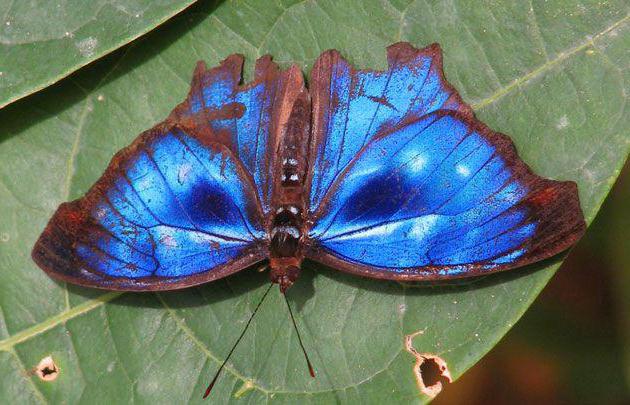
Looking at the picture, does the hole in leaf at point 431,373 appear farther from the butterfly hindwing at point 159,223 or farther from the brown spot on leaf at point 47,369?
the brown spot on leaf at point 47,369

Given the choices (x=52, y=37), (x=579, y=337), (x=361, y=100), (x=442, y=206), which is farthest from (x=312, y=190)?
(x=579, y=337)

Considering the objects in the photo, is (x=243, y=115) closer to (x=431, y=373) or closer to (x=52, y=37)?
(x=52, y=37)

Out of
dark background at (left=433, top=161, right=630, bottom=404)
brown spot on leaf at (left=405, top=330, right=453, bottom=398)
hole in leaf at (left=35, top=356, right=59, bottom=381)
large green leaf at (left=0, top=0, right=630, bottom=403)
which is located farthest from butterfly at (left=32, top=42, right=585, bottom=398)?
dark background at (left=433, top=161, right=630, bottom=404)

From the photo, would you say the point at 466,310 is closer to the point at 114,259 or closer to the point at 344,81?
the point at 344,81

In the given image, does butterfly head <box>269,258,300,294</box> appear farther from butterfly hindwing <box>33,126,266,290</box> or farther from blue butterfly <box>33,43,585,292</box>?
butterfly hindwing <box>33,126,266,290</box>

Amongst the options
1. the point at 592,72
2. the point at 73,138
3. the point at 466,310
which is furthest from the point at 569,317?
the point at 73,138

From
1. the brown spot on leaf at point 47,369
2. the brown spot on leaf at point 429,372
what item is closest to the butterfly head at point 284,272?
the brown spot on leaf at point 429,372

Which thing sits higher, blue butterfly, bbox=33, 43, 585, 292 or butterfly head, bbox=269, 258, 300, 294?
blue butterfly, bbox=33, 43, 585, 292
